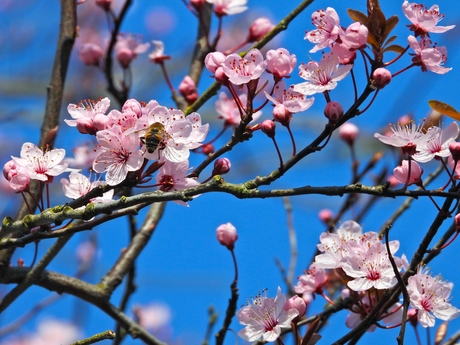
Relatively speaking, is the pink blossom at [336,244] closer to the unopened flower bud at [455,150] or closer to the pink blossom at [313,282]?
the pink blossom at [313,282]

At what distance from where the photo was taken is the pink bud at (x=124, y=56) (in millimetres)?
2953

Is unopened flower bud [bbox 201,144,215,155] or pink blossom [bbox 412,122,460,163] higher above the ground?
unopened flower bud [bbox 201,144,215,155]

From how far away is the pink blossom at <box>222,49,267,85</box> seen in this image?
165 cm

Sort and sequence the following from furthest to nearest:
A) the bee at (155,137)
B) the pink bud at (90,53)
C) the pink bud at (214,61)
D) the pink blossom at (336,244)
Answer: the pink bud at (90,53) → the pink blossom at (336,244) → the pink bud at (214,61) → the bee at (155,137)

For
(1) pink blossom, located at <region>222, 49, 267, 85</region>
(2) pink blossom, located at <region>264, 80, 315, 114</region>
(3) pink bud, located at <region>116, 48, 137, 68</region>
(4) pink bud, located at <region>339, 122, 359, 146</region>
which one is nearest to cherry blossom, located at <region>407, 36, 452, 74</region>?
(2) pink blossom, located at <region>264, 80, 315, 114</region>

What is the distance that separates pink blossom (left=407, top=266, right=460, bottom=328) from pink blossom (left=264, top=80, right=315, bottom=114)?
58cm

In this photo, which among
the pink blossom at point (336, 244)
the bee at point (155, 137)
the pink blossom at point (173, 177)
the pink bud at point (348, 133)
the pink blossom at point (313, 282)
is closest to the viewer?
the bee at point (155, 137)

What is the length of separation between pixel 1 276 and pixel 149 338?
580mm

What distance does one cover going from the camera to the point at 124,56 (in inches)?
116

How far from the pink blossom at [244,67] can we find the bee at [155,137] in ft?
0.83

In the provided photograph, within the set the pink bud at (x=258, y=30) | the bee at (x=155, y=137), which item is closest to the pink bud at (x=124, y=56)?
the pink bud at (x=258, y=30)

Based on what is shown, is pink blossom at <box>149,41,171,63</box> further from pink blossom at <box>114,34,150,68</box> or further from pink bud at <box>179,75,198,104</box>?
pink bud at <box>179,75,198,104</box>

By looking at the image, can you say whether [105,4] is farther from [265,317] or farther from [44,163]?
[265,317]

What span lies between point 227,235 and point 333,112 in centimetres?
73
